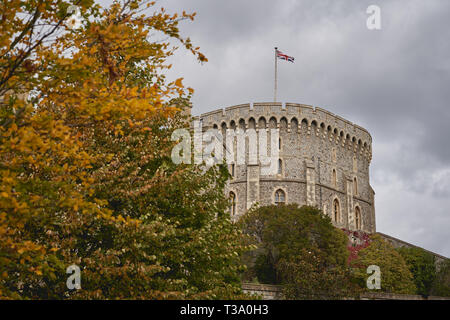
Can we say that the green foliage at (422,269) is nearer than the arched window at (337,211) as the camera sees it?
Yes

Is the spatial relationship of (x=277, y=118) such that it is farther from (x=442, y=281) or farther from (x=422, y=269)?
(x=442, y=281)

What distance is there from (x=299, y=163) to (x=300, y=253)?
16.5 metres

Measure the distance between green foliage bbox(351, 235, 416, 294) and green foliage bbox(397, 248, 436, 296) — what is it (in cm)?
247

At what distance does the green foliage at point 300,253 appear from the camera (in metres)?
22.7

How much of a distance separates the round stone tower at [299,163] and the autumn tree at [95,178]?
27.4 m

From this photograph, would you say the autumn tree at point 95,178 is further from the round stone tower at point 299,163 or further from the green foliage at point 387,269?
the round stone tower at point 299,163

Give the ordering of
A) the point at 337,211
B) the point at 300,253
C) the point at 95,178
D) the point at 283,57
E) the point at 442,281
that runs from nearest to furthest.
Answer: the point at 95,178, the point at 300,253, the point at 442,281, the point at 283,57, the point at 337,211

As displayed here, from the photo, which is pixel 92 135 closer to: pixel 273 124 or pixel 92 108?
pixel 92 108

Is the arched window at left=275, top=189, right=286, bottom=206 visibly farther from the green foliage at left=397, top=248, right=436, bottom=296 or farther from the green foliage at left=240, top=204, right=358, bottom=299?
the green foliage at left=397, top=248, right=436, bottom=296

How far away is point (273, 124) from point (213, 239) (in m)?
32.1

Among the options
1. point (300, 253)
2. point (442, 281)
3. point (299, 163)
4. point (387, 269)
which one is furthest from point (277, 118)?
point (442, 281)

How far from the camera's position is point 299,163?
41.1 metres

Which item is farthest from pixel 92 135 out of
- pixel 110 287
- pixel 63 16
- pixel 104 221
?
pixel 63 16

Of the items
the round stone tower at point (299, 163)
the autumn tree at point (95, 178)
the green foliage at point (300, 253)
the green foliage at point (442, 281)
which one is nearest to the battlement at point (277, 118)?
the round stone tower at point (299, 163)
